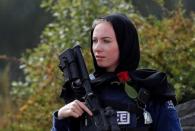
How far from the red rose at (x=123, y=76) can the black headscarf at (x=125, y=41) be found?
2cm

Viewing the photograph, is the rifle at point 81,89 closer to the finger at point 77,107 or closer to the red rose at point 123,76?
the finger at point 77,107

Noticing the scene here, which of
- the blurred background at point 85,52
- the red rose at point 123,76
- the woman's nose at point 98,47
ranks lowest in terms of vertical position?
the blurred background at point 85,52

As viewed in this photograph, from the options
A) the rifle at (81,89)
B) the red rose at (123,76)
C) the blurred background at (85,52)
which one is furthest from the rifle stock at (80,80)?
the blurred background at (85,52)

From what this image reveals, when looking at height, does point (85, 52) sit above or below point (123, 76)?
below

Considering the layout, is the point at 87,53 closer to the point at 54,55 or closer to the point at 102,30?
the point at 54,55

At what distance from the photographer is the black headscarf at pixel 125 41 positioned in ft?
9.71

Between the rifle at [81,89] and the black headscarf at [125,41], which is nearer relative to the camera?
the rifle at [81,89]

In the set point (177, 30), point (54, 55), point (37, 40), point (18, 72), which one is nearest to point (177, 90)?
point (177, 30)

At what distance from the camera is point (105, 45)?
9.66 ft

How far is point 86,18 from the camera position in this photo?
7969mm

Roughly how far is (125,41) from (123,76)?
15 cm

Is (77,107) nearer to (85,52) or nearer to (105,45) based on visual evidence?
(105,45)

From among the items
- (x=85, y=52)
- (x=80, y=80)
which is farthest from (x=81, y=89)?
(x=85, y=52)

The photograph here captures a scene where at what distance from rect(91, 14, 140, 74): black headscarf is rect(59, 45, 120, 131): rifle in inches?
3.6
